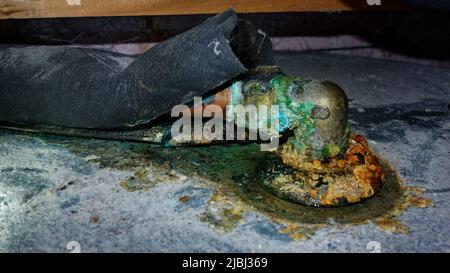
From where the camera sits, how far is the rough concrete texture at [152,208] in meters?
1.20

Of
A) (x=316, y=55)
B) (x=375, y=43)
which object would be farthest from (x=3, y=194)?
(x=375, y=43)

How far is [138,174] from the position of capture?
1530 millimetres

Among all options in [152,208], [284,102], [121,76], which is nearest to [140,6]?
[121,76]

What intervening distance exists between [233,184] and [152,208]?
32 centimetres

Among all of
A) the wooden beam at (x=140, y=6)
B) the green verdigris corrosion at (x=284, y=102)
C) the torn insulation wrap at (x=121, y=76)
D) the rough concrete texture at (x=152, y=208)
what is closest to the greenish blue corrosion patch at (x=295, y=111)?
the green verdigris corrosion at (x=284, y=102)

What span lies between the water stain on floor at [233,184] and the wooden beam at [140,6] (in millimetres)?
628

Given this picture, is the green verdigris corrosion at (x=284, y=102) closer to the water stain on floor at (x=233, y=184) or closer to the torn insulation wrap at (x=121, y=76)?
the torn insulation wrap at (x=121, y=76)

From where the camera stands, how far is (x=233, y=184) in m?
1.49

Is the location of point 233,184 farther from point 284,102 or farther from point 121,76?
point 121,76

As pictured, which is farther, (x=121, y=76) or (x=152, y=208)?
(x=121, y=76)

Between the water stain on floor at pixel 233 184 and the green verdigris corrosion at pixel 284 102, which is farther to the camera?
the green verdigris corrosion at pixel 284 102
